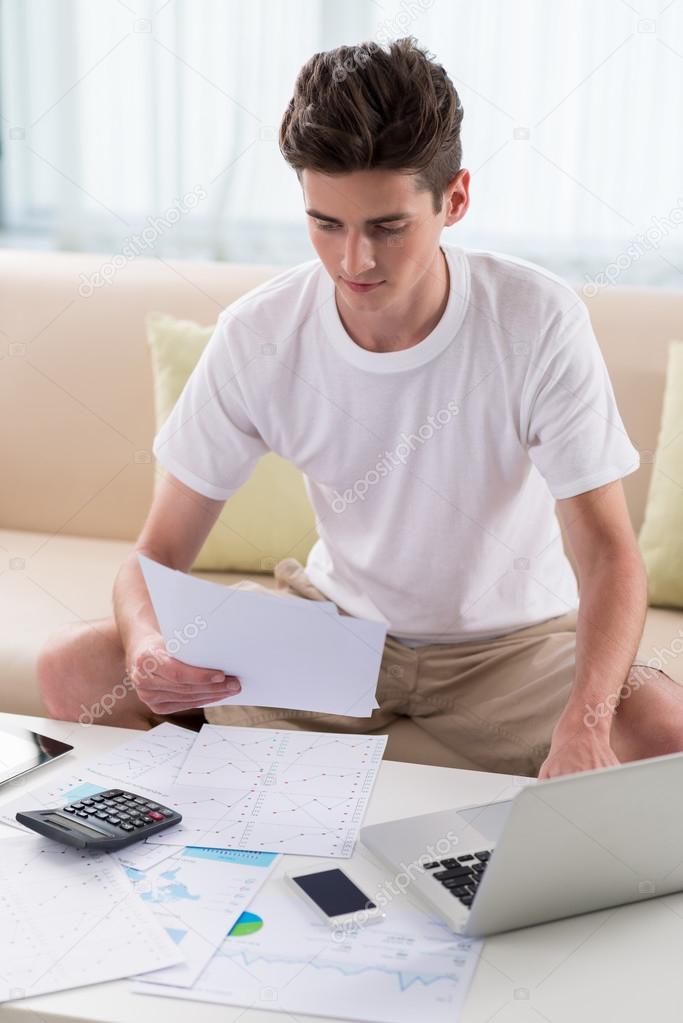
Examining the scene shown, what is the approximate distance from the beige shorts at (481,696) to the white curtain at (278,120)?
1.09 m

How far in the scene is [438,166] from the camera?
4.32ft

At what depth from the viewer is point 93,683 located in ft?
4.58

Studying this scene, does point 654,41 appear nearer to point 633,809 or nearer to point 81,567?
point 81,567

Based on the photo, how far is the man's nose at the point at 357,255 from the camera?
1259 millimetres

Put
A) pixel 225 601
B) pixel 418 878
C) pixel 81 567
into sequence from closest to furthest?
pixel 418 878
pixel 225 601
pixel 81 567

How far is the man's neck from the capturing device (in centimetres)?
141

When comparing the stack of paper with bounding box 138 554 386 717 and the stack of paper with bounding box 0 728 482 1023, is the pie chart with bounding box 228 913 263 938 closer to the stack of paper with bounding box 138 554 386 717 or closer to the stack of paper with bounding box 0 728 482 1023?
the stack of paper with bounding box 0 728 482 1023

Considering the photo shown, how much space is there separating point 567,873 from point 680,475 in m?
1.08

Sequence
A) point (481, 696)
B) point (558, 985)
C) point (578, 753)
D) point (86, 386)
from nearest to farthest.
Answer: point (558, 985) < point (578, 753) < point (481, 696) < point (86, 386)

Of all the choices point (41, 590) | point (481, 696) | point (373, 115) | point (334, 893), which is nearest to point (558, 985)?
point (334, 893)

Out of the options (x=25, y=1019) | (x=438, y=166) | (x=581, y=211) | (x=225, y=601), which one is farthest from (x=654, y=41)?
(x=25, y=1019)

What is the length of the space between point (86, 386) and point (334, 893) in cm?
135

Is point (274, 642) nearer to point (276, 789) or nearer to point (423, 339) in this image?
point (276, 789)

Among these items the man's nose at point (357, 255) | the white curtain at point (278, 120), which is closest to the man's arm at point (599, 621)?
the man's nose at point (357, 255)
